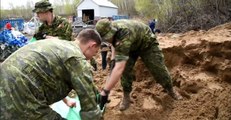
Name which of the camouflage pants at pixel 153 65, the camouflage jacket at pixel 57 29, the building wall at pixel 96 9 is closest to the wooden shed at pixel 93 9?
the building wall at pixel 96 9

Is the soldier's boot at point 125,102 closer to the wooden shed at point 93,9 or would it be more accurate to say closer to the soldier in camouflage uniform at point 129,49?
the soldier in camouflage uniform at point 129,49

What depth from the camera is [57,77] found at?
241 cm

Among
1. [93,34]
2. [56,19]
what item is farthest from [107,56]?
[93,34]

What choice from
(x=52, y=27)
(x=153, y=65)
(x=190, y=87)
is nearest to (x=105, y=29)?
(x=153, y=65)

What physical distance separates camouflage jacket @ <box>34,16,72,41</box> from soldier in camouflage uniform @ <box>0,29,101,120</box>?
2.69 m

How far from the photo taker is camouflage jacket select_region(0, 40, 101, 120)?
233cm

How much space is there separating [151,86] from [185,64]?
0.71 metres

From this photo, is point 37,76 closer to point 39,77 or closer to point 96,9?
point 39,77

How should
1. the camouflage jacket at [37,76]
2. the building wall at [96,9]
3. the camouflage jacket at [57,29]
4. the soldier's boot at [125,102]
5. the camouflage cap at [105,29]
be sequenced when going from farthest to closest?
the building wall at [96,9] → the camouflage jacket at [57,29] → the soldier's boot at [125,102] → the camouflage cap at [105,29] → the camouflage jacket at [37,76]

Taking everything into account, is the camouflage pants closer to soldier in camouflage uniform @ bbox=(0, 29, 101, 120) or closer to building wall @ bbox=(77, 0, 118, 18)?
soldier in camouflage uniform @ bbox=(0, 29, 101, 120)

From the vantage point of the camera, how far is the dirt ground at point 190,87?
15.8 ft

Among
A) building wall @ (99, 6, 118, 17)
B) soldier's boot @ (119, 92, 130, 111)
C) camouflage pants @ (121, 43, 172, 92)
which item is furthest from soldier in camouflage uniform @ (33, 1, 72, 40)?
building wall @ (99, 6, 118, 17)

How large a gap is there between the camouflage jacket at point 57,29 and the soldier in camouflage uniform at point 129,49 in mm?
1055

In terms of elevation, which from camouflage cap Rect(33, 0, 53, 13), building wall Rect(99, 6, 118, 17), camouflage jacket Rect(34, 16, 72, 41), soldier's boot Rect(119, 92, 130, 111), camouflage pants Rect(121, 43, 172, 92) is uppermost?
camouflage cap Rect(33, 0, 53, 13)
